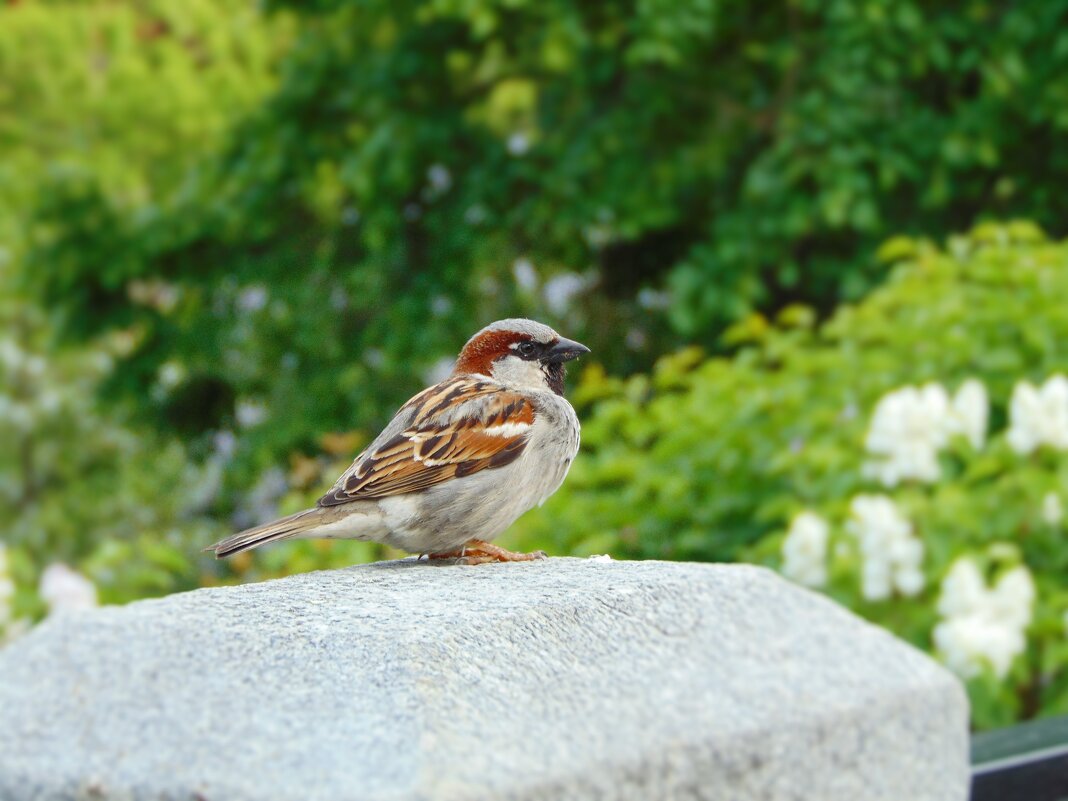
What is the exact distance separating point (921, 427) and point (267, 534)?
7.97 ft

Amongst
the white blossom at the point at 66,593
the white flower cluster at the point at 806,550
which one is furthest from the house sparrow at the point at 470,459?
the white blossom at the point at 66,593

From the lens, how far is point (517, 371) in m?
2.70

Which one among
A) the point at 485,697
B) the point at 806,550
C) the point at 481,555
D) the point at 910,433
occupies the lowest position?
the point at 806,550

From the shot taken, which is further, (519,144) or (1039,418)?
(519,144)

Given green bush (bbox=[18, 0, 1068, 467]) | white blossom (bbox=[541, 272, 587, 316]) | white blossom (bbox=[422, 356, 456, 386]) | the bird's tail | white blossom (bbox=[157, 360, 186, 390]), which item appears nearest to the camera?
the bird's tail

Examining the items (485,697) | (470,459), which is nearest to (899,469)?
(470,459)

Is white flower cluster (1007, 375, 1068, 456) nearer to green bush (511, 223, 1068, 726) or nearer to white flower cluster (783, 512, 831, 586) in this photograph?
green bush (511, 223, 1068, 726)

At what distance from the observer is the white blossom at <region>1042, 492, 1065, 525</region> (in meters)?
4.02

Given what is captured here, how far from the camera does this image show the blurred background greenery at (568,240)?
16.7 feet

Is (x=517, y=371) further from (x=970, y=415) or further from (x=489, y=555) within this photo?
(x=970, y=415)

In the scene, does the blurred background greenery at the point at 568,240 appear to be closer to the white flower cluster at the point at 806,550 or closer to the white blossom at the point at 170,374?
the white blossom at the point at 170,374

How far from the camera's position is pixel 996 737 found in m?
2.88

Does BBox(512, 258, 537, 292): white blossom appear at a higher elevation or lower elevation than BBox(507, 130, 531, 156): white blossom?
lower

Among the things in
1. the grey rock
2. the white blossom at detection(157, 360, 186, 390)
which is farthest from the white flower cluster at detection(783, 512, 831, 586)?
the white blossom at detection(157, 360, 186, 390)
